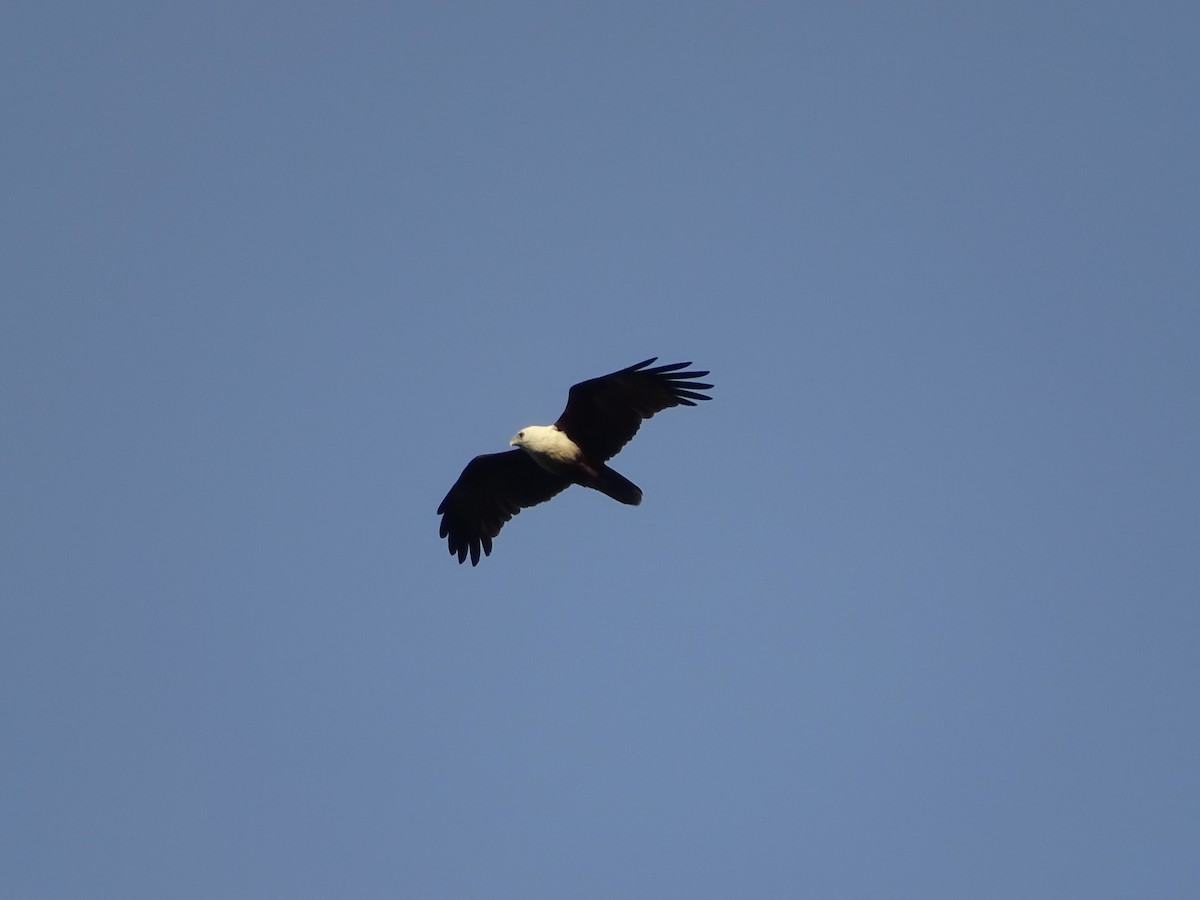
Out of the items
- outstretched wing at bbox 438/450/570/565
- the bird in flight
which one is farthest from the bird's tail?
outstretched wing at bbox 438/450/570/565

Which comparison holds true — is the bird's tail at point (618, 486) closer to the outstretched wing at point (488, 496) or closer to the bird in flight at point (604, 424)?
the bird in flight at point (604, 424)

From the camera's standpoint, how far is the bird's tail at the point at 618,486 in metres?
13.2

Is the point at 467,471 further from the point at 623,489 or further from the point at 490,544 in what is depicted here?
the point at 623,489

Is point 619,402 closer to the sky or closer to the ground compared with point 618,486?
closer to the sky

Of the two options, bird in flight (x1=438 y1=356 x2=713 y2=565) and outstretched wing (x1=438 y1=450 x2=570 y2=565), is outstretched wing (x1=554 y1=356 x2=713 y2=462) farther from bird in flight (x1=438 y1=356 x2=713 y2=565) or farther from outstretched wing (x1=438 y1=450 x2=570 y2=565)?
outstretched wing (x1=438 y1=450 x2=570 y2=565)

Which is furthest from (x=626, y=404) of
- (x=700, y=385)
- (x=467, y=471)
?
(x=467, y=471)

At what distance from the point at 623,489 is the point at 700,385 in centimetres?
137

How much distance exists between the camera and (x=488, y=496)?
14766 mm

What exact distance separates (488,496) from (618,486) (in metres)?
2.17

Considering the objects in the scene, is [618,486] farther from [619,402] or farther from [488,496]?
[488,496]

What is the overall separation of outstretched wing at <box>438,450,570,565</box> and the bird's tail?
1.05 metres

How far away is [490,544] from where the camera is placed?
1481cm

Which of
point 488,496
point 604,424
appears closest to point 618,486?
point 604,424

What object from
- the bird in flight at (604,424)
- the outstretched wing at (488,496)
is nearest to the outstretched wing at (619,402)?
the bird in flight at (604,424)
